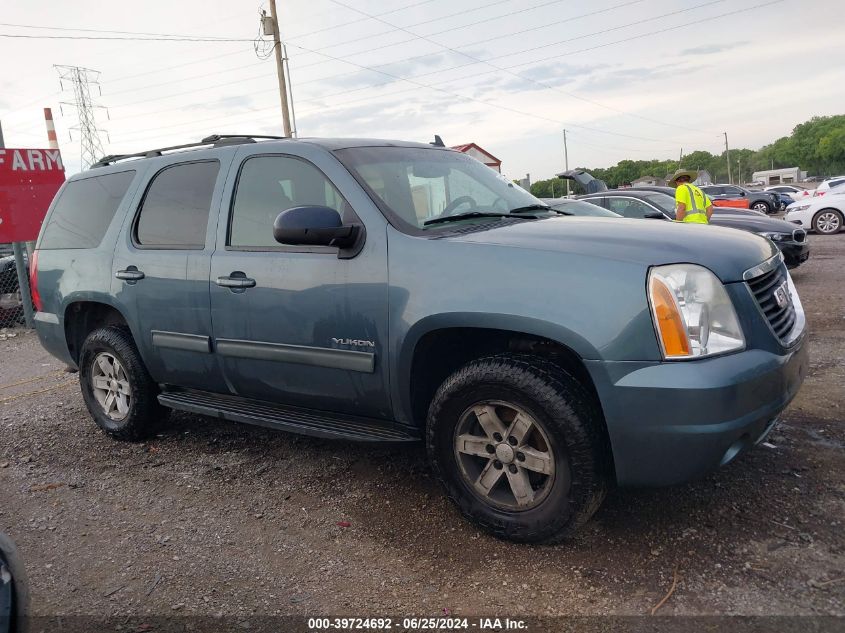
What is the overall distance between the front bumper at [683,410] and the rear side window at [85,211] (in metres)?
3.50

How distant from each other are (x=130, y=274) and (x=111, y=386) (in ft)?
2.99

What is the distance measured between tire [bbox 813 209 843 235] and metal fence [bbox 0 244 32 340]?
54.9ft

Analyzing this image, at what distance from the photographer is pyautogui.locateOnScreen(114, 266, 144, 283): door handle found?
4203mm

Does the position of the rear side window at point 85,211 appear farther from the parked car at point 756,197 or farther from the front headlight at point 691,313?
the parked car at point 756,197

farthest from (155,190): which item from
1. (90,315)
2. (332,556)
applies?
(332,556)

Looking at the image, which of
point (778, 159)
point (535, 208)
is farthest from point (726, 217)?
point (778, 159)

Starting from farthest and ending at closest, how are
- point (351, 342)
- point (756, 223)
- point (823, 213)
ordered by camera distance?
point (823, 213) < point (756, 223) < point (351, 342)

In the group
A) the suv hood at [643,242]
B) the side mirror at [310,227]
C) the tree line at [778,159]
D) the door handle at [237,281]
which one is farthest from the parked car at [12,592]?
the tree line at [778,159]

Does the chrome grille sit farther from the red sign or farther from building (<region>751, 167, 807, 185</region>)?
building (<region>751, 167, 807, 185</region>)

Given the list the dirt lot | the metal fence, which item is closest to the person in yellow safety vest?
the dirt lot

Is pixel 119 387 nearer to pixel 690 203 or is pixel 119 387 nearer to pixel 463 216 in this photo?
pixel 463 216

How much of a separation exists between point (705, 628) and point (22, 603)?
2196 millimetres

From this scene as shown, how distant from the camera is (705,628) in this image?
92.0 inches

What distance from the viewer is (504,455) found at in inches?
115
